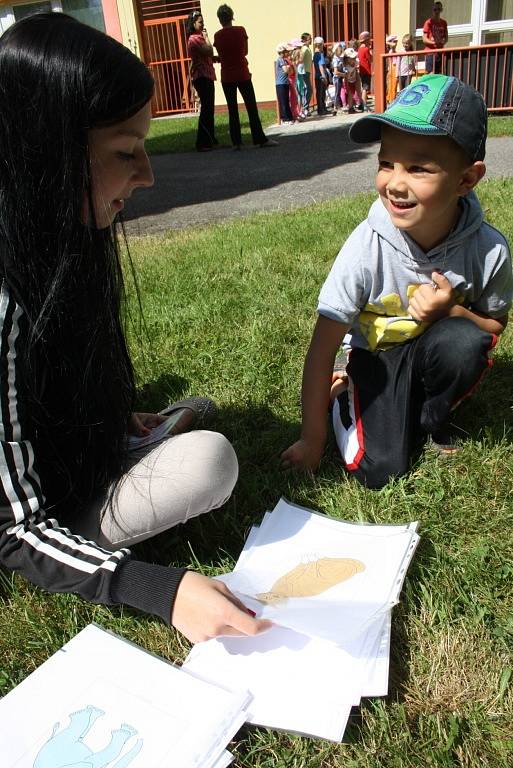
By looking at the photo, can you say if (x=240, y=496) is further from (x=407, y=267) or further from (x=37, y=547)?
(x=407, y=267)

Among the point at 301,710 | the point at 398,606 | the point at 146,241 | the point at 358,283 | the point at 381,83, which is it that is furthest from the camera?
the point at 381,83

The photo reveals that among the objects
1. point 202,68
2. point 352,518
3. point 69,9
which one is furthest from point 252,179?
point 69,9

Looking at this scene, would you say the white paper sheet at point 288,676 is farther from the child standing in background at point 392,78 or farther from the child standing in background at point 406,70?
the child standing in background at point 406,70

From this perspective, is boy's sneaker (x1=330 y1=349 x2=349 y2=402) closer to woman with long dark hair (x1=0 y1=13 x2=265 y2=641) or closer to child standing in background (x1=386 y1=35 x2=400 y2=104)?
woman with long dark hair (x1=0 y1=13 x2=265 y2=641)

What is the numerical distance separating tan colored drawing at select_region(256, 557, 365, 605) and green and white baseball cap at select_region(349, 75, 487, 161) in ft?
3.24

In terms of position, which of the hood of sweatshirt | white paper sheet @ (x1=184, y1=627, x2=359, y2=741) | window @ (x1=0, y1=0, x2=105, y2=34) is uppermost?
window @ (x1=0, y1=0, x2=105, y2=34)

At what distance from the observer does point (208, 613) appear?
3.86 ft

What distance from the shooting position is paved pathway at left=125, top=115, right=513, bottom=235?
5.34 meters

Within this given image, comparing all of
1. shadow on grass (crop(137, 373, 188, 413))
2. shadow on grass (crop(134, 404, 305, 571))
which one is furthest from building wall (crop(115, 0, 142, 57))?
shadow on grass (crop(134, 404, 305, 571))

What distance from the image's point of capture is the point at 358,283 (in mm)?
1781

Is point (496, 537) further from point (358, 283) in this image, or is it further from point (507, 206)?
point (507, 206)

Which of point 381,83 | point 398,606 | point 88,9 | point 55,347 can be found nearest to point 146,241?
point 55,347

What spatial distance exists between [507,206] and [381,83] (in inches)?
283

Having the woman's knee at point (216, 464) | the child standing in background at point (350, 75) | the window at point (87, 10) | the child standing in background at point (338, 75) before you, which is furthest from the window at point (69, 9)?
the woman's knee at point (216, 464)
